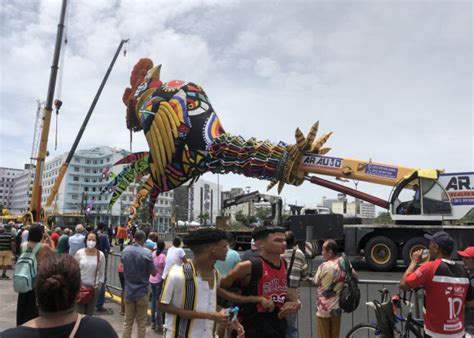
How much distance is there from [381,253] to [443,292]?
9507 mm

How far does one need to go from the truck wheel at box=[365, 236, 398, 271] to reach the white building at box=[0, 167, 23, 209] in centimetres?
14217

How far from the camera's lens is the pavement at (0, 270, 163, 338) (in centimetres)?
627

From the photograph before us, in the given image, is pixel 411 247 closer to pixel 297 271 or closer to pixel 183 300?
pixel 297 271

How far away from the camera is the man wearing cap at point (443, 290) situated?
141 inches

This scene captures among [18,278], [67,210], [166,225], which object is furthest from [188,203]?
[18,278]

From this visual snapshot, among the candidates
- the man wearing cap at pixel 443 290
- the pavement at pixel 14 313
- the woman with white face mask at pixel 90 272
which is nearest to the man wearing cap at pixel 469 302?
the man wearing cap at pixel 443 290

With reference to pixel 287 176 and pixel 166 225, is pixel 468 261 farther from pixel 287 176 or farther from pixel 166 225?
pixel 166 225

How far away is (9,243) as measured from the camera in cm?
1138

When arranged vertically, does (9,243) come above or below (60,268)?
below

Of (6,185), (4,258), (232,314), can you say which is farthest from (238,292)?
(6,185)

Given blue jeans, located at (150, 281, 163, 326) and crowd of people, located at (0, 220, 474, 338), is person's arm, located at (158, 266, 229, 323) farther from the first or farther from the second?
blue jeans, located at (150, 281, 163, 326)

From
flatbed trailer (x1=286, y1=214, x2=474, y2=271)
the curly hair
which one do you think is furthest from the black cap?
flatbed trailer (x1=286, y1=214, x2=474, y2=271)

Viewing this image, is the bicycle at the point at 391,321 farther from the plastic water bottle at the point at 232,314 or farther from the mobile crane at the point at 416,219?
the mobile crane at the point at 416,219

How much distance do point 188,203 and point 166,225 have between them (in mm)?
7635
